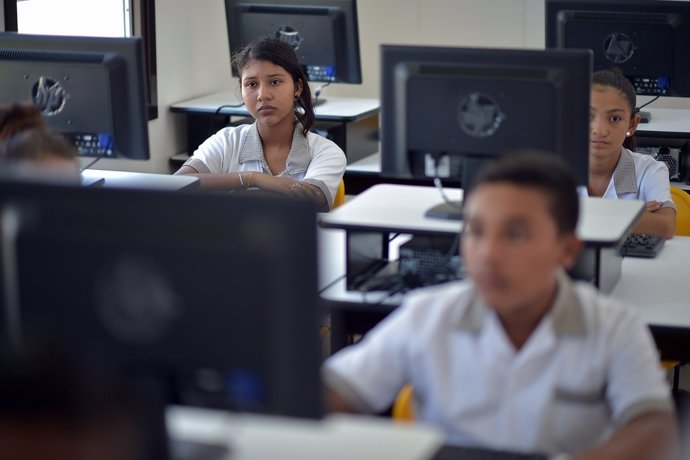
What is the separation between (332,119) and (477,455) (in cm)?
316

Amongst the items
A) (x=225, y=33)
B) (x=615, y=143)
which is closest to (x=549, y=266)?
(x=615, y=143)

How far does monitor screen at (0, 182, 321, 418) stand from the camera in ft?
4.23

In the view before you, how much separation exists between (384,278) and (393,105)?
39cm

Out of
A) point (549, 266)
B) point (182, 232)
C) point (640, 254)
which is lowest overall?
point (640, 254)

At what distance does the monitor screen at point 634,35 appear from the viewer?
4168 mm

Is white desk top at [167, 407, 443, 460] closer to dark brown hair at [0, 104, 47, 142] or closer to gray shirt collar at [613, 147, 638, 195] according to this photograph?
dark brown hair at [0, 104, 47, 142]

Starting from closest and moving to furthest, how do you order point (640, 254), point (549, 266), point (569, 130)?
point (549, 266)
point (569, 130)
point (640, 254)

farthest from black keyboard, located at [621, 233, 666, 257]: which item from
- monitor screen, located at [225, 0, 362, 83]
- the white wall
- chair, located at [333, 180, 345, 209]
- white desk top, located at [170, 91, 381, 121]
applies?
the white wall

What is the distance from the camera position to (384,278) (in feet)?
8.74

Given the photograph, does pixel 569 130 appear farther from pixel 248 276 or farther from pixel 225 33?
pixel 225 33

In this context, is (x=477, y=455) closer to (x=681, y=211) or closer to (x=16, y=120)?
(x=16, y=120)

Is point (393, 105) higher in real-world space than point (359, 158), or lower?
higher

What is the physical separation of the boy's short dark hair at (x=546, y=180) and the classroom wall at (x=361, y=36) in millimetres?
3301

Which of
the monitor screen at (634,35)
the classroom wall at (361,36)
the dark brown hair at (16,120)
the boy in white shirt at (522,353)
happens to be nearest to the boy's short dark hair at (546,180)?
the boy in white shirt at (522,353)
